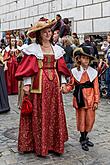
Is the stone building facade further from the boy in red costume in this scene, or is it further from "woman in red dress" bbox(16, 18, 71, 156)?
"woman in red dress" bbox(16, 18, 71, 156)

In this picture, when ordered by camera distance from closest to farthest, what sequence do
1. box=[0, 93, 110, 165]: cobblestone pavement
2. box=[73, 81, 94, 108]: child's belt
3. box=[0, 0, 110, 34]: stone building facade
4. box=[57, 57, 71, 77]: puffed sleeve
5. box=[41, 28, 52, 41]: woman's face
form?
box=[0, 93, 110, 165]: cobblestone pavement
box=[41, 28, 52, 41]: woman's face
box=[57, 57, 71, 77]: puffed sleeve
box=[73, 81, 94, 108]: child's belt
box=[0, 0, 110, 34]: stone building facade

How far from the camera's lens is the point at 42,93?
4254mm

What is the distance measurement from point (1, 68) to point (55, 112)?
3.04 m

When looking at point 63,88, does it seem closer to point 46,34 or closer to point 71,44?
point 46,34

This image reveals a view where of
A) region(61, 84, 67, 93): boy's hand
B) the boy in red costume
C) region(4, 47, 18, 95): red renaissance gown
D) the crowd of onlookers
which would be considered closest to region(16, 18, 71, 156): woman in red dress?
region(61, 84, 67, 93): boy's hand

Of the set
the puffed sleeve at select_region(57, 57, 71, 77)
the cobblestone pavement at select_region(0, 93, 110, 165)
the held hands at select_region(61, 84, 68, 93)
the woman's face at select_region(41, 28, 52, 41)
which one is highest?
the woman's face at select_region(41, 28, 52, 41)

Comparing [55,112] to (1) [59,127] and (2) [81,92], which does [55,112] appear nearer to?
(1) [59,127]

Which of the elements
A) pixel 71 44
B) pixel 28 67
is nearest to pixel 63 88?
pixel 28 67

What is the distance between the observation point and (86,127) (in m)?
4.68

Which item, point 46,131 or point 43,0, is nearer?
point 46,131

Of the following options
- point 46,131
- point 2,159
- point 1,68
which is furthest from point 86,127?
point 1,68

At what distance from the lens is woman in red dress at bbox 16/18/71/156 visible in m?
4.25

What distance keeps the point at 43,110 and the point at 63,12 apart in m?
9.96

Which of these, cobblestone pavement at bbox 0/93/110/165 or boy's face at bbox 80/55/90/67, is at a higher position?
boy's face at bbox 80/55/90/67
